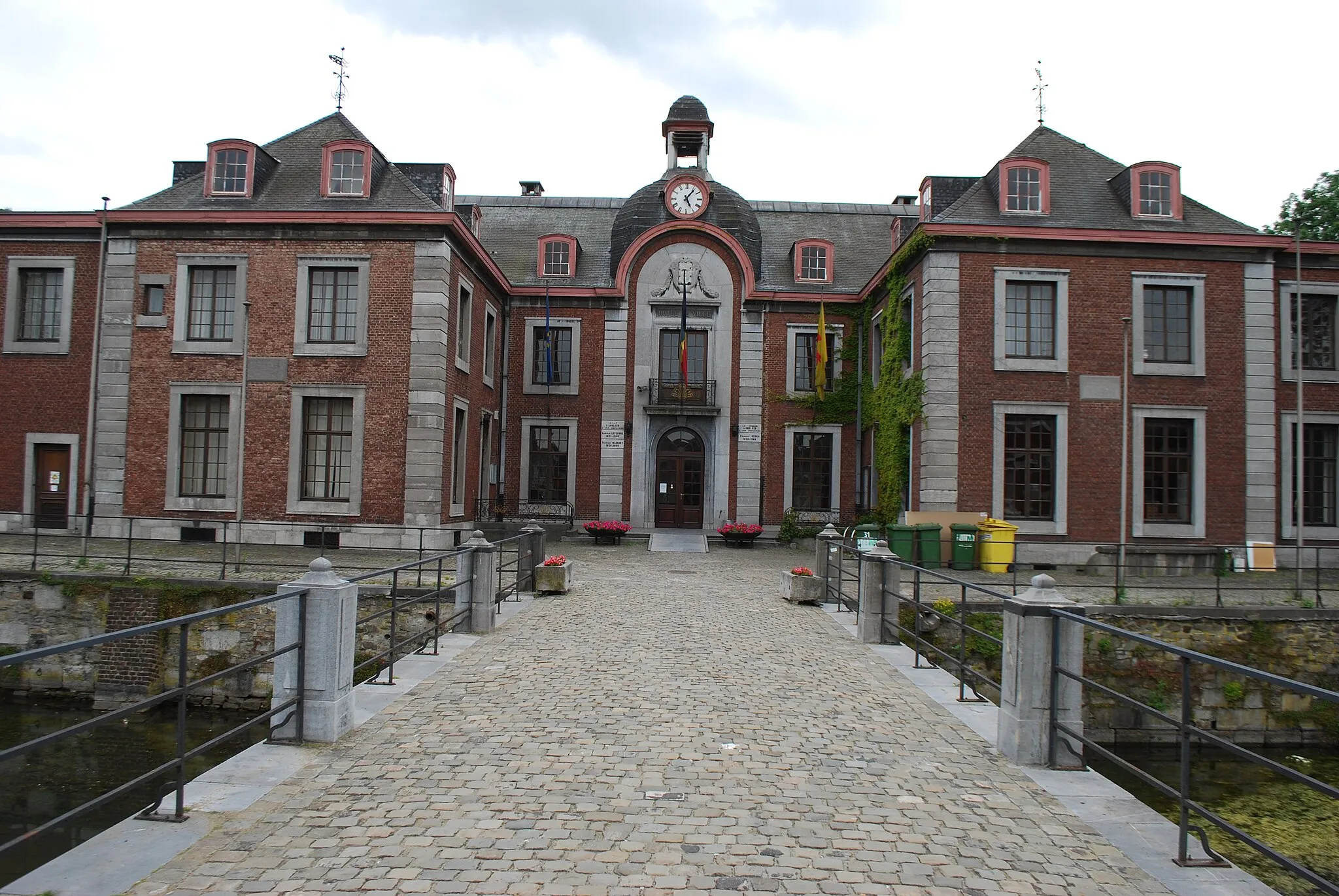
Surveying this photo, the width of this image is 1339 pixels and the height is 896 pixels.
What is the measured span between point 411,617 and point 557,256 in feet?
55.1

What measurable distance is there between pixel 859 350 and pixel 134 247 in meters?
19.4

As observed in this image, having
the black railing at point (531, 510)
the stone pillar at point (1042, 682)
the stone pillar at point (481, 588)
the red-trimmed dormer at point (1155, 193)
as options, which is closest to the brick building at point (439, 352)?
the red-trimmed dormer at point (1155, 193)

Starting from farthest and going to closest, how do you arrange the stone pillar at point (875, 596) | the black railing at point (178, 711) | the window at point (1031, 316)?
the window at point (1031, 316) < the stone pillar at point (875, 596) < the black railing at point (178, 711)

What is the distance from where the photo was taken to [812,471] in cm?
2616

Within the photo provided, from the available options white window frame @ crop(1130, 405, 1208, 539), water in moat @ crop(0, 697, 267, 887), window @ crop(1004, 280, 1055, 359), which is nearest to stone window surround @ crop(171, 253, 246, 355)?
water in moat @ crop(0, 697, 267, 887)

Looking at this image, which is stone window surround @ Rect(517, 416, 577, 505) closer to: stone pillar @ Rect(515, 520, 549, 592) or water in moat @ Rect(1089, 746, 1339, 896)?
stone pillar @ Rect(515, 520, 549, 592)

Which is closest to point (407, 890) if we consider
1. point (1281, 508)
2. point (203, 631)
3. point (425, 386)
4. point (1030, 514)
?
point (203, 631)

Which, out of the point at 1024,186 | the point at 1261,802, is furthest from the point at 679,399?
the point at 1261,802

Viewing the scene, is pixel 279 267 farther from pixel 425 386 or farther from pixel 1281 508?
pixel 1281 508

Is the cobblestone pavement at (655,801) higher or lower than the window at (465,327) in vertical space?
lower

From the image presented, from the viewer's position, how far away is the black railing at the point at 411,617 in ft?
26.2

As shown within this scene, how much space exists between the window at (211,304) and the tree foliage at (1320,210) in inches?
1261

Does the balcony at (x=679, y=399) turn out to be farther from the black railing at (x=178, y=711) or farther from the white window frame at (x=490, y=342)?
the black railing at (x=178, y=711)

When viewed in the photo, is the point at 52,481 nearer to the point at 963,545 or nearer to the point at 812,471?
the point at 812,471
